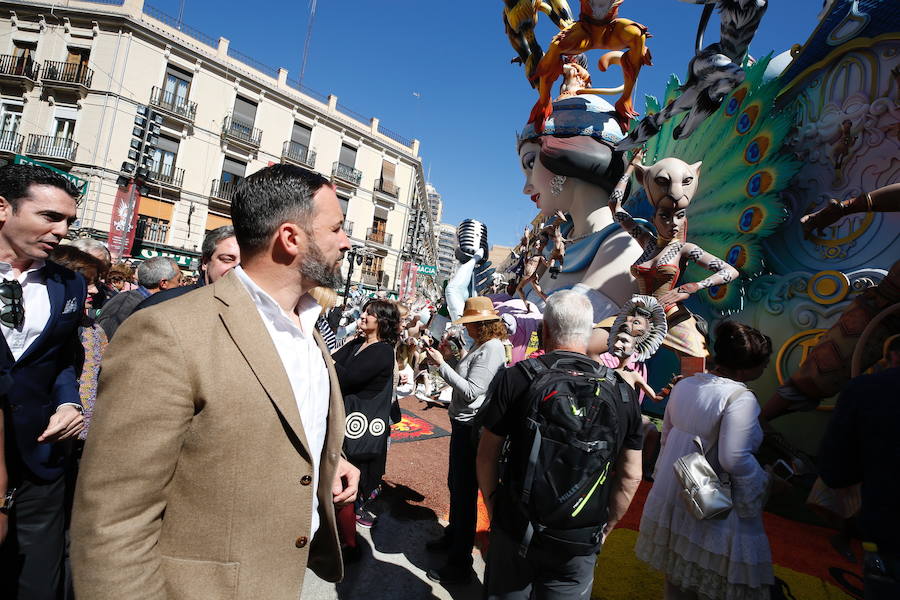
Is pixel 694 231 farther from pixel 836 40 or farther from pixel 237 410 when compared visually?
pixel 237 410

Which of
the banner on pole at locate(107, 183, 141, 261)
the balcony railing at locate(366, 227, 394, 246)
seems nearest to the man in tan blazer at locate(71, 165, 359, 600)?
the banner on pole at locate(107, 183, 141, 261)

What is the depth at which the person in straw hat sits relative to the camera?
2705 millimetres

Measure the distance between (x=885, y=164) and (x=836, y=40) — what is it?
1.28 meters

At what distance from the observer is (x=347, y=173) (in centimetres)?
2591

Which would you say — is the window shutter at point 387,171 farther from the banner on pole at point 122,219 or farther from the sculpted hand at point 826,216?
the sculpted hand at point 826,216

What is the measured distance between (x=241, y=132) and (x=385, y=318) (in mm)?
22770

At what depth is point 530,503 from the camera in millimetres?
1595

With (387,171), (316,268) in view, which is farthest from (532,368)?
(387,171)

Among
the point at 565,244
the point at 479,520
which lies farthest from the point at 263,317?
the point at 565,244

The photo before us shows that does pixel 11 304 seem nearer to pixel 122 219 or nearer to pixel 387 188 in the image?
pixel 122 219

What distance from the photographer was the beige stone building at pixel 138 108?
1814 cm

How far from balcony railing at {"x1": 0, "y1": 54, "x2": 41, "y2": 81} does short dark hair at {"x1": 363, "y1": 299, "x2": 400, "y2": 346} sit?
A: 24.2 meters

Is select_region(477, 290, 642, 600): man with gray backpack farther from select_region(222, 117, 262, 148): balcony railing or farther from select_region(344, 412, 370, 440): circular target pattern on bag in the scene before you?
select_region(222, 117, 262, 148): balcony railing

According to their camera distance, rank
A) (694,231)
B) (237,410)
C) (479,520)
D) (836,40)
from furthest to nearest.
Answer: (694,231)
(836,40)
(479,520)
(237,410)
